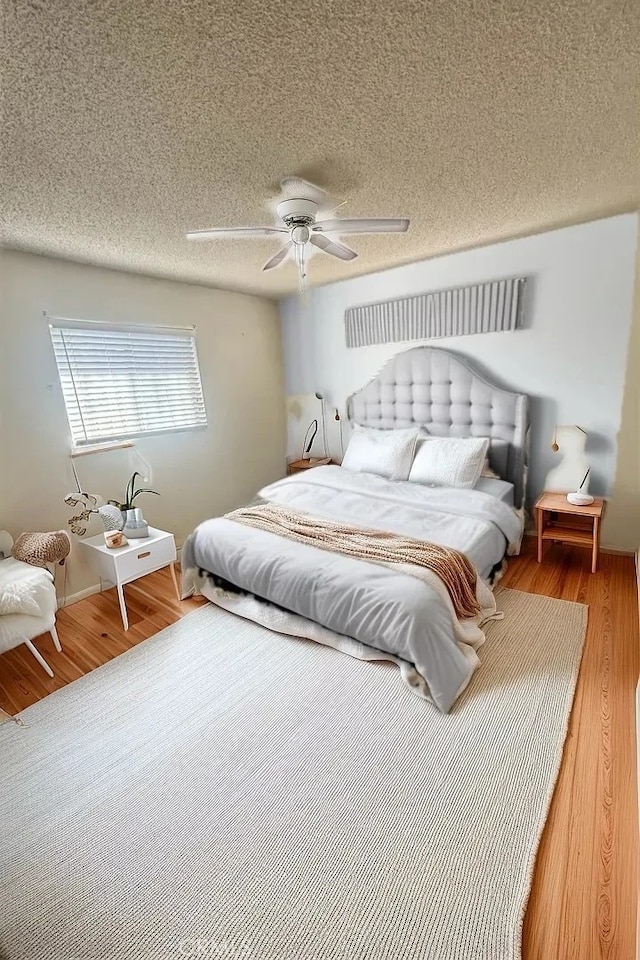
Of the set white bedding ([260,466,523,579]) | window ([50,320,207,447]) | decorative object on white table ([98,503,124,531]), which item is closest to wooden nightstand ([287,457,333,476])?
white bedding ([260,466,523,579])

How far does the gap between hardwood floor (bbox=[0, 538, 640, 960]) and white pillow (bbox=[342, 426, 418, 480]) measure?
1109 mm

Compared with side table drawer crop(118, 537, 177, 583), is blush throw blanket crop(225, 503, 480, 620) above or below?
above

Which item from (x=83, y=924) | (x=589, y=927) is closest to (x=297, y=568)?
(x=83, y=924)

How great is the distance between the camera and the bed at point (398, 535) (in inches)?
73.7

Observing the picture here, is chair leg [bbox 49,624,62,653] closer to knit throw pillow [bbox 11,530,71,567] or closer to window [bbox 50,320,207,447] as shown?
knit throw pillow [bbox 11,530,71,567]

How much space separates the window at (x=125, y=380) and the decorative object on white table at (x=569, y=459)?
9.51ft

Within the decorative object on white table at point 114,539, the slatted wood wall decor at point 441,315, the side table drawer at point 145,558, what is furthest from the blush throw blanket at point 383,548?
the slatted wood wall decor at point 441,315

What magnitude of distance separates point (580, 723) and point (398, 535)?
1155 mm

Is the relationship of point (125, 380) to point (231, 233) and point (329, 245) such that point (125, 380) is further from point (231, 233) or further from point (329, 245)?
point (329, 245)

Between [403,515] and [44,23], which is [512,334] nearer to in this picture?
[403,515]

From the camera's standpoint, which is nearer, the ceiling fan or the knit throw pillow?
the ceiling fan

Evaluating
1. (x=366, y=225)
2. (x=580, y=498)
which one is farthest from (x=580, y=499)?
(x=366, y=225)

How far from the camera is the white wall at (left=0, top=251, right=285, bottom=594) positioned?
98.7 inches

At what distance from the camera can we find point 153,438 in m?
3.29
